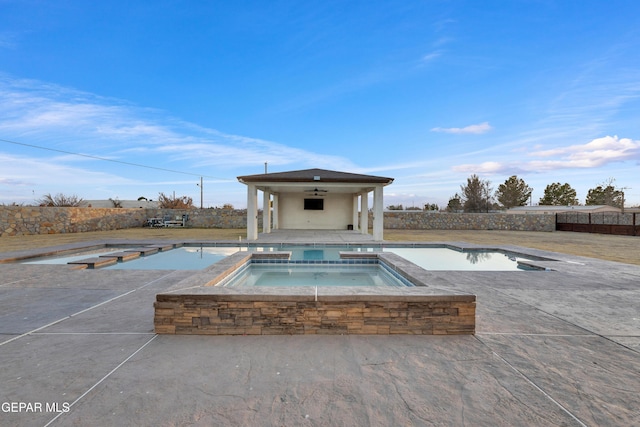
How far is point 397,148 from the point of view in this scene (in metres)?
20.6

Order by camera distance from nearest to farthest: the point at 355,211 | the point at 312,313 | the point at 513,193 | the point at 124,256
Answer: the point at 312,313
the point at 124,256
the point at 355,211
the point at 513,193

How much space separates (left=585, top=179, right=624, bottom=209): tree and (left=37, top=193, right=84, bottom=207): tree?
68.9 meters

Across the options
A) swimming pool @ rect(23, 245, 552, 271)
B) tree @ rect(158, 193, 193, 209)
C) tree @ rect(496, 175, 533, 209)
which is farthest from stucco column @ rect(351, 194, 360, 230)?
tree @ rect(496, 175, 533, 209)

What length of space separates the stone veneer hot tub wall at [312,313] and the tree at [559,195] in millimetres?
59408

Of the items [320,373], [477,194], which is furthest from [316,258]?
[477,194]

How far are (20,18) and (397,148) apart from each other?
65.7ft

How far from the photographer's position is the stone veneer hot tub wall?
2.89 meters

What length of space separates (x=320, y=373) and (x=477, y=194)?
4681 cm

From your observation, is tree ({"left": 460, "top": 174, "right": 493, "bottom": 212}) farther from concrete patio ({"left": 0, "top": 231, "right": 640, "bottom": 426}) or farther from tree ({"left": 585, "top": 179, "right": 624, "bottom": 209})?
concrete patio ({"left": 0, "top": 231, "right": 640, "bottom": 426})

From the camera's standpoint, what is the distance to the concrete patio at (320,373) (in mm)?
1733

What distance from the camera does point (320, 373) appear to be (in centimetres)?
219

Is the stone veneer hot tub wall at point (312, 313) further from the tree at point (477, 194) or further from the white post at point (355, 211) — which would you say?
the tree at point (477, 194)

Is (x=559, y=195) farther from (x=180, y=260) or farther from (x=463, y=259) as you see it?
(x=180, y=260)

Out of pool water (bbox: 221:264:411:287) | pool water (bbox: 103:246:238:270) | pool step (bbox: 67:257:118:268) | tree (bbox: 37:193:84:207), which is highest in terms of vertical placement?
tree (bbox: 37:193:84:207)
